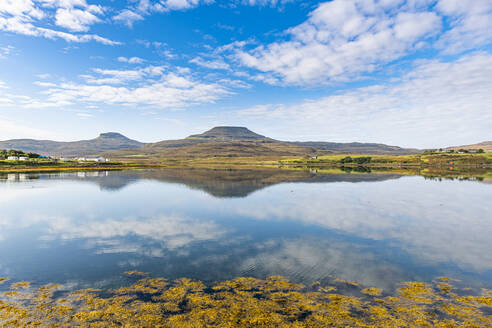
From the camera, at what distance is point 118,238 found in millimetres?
23484

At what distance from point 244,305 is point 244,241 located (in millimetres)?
10383

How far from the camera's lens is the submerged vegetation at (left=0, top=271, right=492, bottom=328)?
36.7 feet

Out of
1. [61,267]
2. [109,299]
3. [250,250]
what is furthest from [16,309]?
[250,250]

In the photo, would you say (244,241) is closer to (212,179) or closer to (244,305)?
(244,305)

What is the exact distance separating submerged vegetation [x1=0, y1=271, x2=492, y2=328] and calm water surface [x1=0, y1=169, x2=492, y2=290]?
4.08 feet

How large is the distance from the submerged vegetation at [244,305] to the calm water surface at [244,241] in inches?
49.0

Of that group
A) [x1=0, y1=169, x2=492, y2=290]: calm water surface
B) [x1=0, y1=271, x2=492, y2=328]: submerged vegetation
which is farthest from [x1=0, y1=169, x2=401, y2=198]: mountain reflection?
[x1=0, y1=271, x2=492, y2=328]: submerged vegetation

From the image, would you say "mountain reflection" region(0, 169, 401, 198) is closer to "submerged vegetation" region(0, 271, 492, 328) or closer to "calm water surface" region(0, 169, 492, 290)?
"calm water surface" region(0, 169, 492, 290)

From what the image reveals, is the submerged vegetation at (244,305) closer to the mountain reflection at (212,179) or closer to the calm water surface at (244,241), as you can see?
the calm water surface at (244,241)

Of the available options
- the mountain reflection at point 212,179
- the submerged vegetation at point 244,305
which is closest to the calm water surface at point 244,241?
the submerged vegetation at point 244,305

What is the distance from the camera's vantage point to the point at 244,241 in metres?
22.9

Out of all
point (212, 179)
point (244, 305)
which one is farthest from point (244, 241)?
point (212, 179)

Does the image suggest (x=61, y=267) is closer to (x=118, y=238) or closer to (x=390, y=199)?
(x=118, y=238)

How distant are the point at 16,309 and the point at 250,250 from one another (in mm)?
14372
